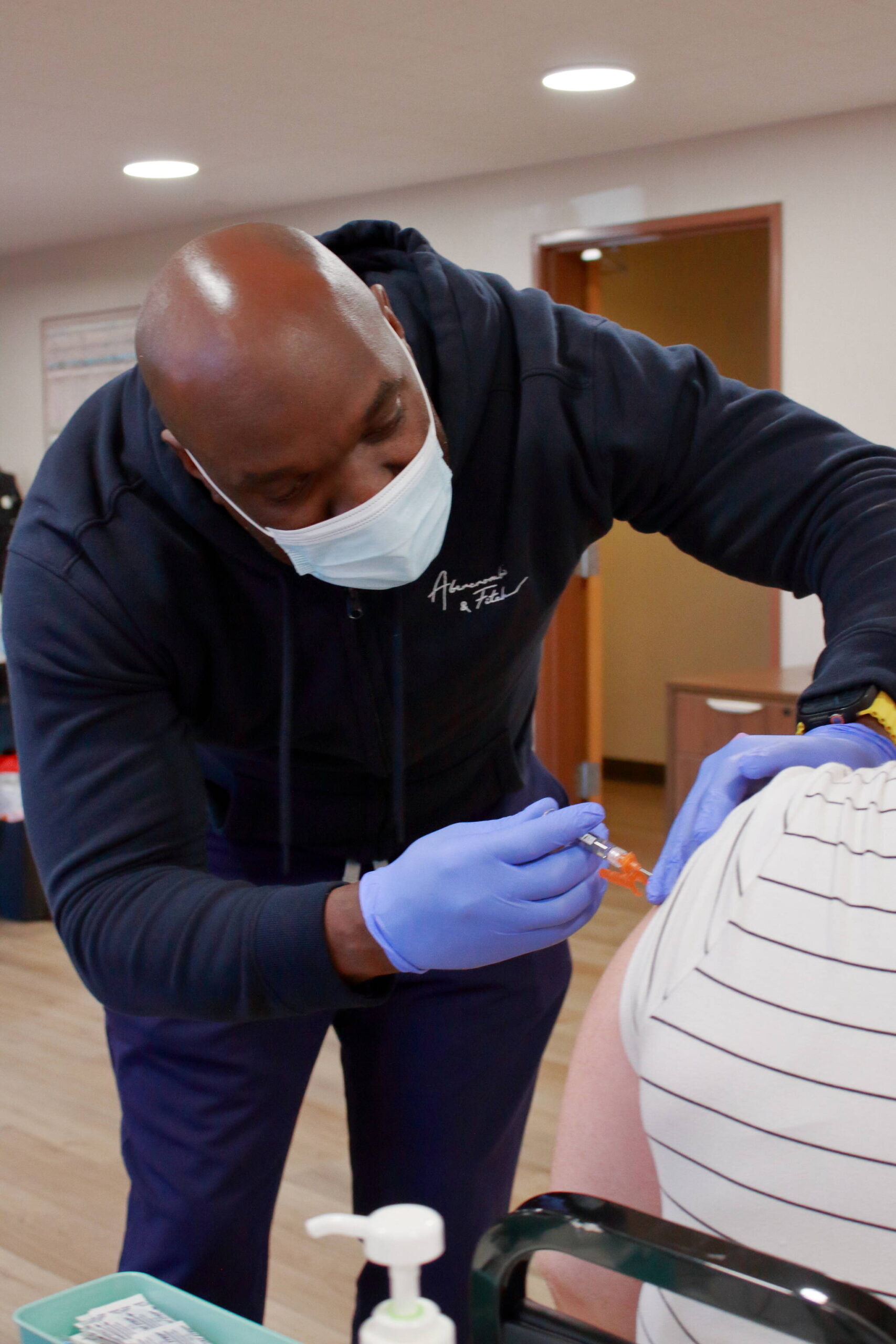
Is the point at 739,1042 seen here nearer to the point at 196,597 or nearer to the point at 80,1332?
the point at 80,1332

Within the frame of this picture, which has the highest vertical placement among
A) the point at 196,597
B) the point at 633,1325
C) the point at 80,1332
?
the point at 196,597

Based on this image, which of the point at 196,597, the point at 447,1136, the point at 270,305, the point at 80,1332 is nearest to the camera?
the point at 80,1332

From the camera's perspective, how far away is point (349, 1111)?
130 cm

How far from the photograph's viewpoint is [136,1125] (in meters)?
1.17

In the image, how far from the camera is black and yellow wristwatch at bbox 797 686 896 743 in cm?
92

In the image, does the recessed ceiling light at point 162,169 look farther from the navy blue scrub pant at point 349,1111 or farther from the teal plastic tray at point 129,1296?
the teal plastic tray at point 129,1296

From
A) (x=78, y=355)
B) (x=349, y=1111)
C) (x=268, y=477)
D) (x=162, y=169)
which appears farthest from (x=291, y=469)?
(x=78, y=355)

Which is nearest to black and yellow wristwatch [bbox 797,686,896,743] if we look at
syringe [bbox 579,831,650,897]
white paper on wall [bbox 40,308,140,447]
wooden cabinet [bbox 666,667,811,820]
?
syringe [bbox 579,831,650,897]

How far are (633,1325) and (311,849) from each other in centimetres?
51

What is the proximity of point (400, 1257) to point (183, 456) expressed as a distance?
664 millimetres

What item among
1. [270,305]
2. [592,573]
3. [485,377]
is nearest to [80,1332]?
[270,305]

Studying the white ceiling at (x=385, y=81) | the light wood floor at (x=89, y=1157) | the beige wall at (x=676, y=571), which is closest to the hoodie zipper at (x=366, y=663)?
the light wood floor at (x=89, y=1157)

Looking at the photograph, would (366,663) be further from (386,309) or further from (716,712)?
(716,712)

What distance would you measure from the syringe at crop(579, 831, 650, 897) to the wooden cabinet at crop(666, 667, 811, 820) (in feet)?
7.43
